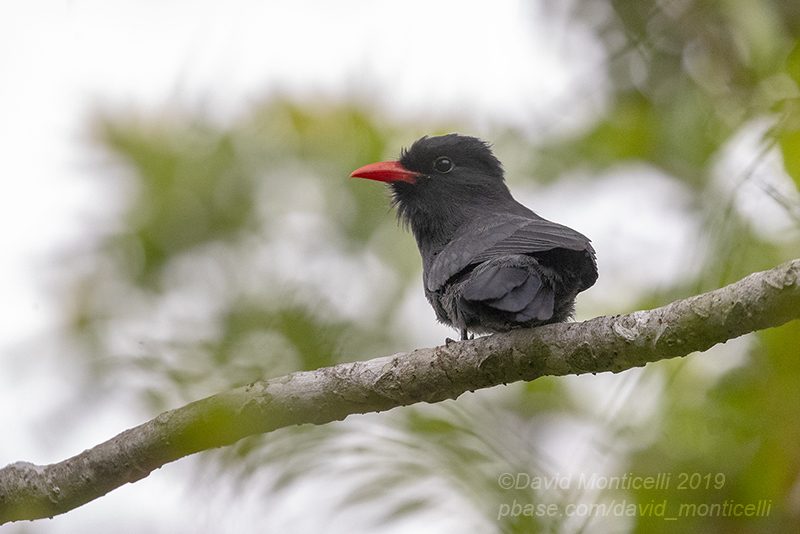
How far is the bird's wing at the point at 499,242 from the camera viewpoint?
306cm

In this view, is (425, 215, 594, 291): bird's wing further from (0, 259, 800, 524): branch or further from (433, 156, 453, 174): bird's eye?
(433, 156, 453, 174): bird's eye

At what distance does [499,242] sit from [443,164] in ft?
4.17

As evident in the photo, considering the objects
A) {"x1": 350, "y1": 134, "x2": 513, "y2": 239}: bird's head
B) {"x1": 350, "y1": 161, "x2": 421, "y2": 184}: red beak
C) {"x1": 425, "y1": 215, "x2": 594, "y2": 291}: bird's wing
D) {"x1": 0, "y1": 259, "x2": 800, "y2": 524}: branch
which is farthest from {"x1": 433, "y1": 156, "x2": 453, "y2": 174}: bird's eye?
{"x1": 0, "y1": 259, "x2": 800, "y2": 524}: branch

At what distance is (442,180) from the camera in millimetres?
4348

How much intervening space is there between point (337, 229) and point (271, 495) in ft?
9.93

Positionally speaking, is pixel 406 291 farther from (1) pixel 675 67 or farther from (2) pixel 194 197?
(1) pixel 675 67

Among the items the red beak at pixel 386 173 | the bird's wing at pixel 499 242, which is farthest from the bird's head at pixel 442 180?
the bird's wing at pixel 499 242

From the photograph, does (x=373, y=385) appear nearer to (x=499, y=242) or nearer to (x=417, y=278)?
(x=499, y=242)

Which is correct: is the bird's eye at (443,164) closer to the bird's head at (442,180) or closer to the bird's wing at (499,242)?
the bird's head at (442,180)

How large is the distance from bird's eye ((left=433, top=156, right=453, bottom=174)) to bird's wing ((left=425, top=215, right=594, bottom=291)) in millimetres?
697

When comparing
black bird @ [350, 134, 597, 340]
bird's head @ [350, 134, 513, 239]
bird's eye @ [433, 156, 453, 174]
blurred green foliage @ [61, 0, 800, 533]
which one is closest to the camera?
blurred green foliage @ [61, 0, 800, 533]

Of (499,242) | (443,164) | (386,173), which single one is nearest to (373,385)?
(499,242)

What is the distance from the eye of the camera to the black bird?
2.92 meters

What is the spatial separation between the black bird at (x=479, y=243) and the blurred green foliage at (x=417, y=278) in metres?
0.30
